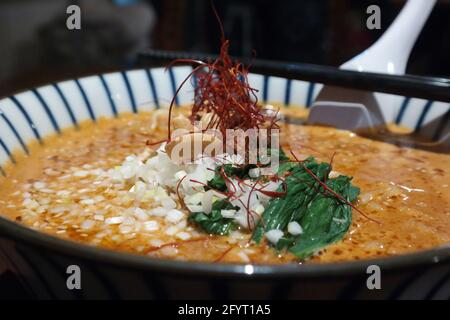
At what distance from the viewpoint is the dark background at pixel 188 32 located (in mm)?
3211

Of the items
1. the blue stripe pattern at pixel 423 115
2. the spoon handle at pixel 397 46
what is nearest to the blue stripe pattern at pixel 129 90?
the spoon handle at pixel 397 46

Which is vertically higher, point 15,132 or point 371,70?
point 371,70

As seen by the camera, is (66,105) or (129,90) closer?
(66,105)

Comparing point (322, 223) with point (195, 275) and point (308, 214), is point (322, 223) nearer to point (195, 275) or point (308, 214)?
point (308, 214)

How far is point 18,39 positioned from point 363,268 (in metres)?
3.21

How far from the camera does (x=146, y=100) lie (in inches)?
68.2

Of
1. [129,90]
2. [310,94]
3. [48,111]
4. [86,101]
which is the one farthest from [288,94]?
[48,111]

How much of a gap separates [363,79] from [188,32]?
229 cm

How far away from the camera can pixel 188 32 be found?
351 centimetres

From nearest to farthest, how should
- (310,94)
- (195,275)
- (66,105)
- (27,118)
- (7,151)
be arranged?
(195,275)
(7,151)
(27,118)
(66,105)
(310,94)

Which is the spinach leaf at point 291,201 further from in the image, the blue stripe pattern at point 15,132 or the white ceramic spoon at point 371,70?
the blue stripe pattern at point 15,132

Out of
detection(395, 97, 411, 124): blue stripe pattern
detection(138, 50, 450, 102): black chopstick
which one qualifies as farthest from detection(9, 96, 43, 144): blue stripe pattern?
detection(395, 97, 411, 124): blue stripe pattern

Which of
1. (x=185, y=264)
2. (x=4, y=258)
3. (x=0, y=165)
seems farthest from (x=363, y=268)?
(x=0, y=165)

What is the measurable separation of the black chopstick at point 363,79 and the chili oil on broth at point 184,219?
0.17m
